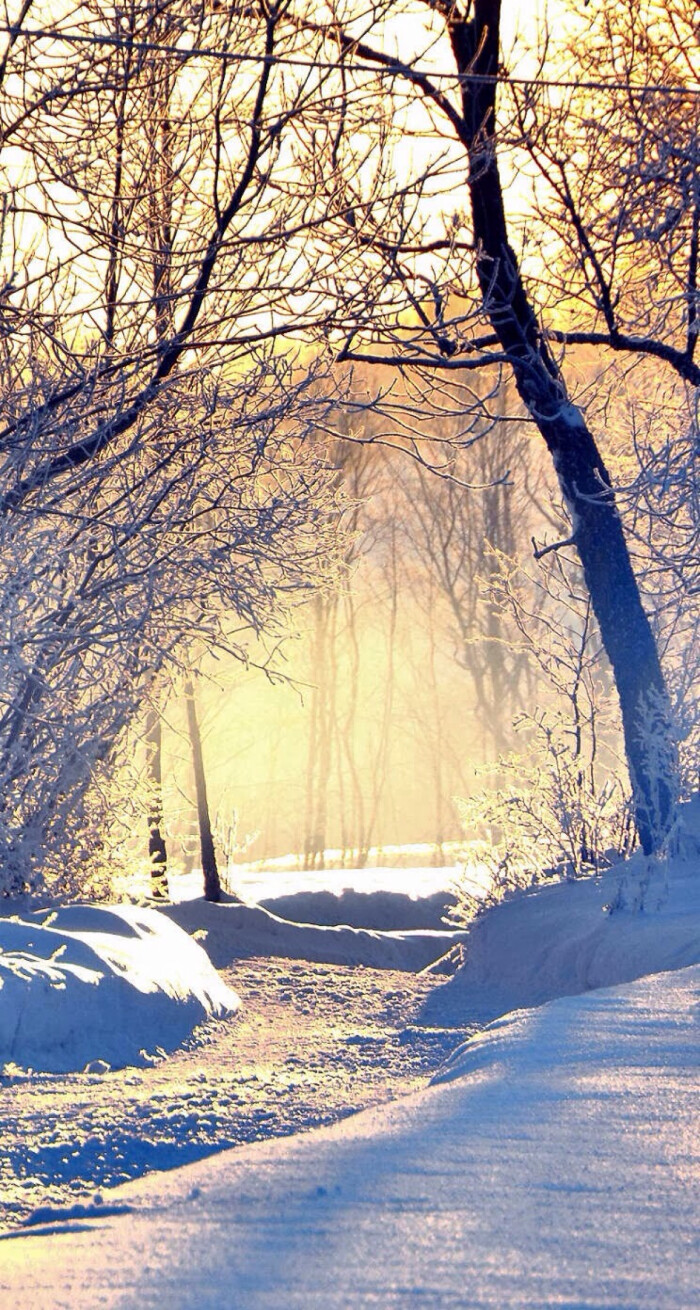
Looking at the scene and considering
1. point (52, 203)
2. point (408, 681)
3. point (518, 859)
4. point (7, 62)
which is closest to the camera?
point (7, 62)

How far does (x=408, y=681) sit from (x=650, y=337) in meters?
31.9

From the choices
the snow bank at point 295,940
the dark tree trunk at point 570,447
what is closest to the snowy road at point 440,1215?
the dark tree trunk at point 570,447

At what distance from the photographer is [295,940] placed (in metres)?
10.2

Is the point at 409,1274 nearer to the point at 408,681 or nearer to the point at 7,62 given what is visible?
the point at 7,62

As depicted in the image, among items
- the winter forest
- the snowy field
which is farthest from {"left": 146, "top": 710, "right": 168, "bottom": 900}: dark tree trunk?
the snowy field

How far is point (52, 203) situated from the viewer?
6555 mm

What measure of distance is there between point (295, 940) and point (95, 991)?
179 inches

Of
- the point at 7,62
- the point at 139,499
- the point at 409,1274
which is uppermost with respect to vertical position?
the point at 7,62

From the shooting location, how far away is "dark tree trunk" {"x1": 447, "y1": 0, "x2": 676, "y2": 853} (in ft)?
28.3

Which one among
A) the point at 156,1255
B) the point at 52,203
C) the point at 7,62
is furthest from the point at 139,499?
the point at 156,1255

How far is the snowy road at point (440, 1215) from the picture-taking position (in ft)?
7.00

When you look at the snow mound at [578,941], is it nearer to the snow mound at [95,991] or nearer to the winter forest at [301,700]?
the winter forest at [301,700]

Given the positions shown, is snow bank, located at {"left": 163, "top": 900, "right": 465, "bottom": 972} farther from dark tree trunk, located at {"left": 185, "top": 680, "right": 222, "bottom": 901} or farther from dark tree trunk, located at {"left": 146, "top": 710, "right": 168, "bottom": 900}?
dark tree trunk, located at {"left": 185, "top": 680, "right": 222, "bottom": 901}

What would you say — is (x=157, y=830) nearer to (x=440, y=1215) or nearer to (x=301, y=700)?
(x=301, y=700)
